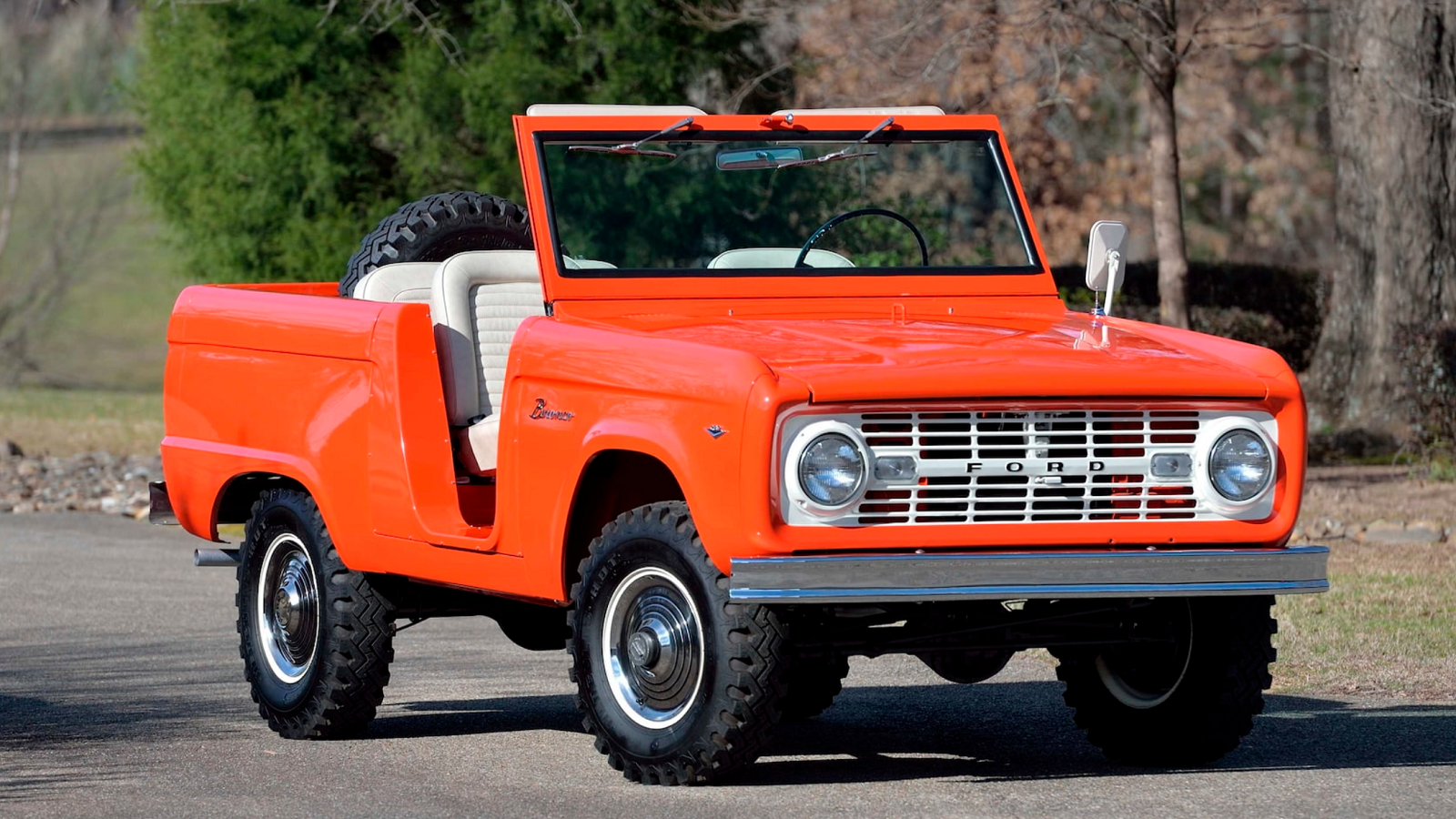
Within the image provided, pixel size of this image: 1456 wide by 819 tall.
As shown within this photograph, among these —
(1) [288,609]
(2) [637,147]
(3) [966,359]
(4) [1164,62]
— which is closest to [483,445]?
(1) [288,609]

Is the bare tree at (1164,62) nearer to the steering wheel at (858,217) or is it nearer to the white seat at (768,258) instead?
the steering wheel at (858,217)

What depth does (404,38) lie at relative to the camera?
20.0m

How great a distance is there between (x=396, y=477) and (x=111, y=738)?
1312 millimetres

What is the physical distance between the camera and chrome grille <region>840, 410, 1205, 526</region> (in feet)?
20.2

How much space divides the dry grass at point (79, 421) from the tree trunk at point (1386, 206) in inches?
424

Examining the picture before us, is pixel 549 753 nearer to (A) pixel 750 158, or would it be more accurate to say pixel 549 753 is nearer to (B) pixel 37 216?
(A) pixel 750 158

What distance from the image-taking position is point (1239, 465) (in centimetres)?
646

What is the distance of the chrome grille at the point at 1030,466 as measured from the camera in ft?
20.2

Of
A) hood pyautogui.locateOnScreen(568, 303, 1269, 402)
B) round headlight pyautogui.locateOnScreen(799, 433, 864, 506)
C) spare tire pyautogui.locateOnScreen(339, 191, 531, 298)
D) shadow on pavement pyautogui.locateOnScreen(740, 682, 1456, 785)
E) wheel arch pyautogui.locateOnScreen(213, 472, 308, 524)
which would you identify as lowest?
shadow on pavement pyautogui.locateOnScreen(740, 682, 1456, 785)

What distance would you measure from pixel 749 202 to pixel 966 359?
165cm

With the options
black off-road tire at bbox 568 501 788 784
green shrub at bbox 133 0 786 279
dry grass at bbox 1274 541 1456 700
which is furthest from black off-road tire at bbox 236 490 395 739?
green shrub at bbox 133 0 786 279

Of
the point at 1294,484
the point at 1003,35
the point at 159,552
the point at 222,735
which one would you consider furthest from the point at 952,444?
the point at 1003,35

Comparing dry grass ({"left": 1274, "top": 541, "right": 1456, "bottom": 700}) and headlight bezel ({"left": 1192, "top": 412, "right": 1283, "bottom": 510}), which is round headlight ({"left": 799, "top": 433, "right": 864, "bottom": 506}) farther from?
dry grass ({"left": 1274, "top": 541, "right": 1456, "bottom": 700})

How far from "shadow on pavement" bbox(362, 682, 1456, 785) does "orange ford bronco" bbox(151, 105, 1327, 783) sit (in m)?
0.24
